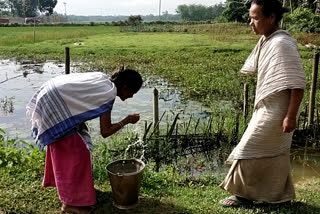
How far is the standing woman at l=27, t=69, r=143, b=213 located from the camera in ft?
9.49

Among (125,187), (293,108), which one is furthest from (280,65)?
(125,187)

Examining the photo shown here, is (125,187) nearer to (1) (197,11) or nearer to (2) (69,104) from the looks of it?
(2) (69,104)

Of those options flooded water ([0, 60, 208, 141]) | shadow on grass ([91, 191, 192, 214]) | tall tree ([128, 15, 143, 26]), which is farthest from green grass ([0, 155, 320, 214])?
tall tree ([128, 15, 143, 26])

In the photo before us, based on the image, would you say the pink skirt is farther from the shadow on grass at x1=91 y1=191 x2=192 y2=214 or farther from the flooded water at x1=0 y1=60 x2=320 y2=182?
the flooded water at x1=0 y1=60 x2=320 y2=182

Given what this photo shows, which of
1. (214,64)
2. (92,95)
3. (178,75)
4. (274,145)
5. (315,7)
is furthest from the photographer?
(315,7)

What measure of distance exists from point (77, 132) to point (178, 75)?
31.4 feet

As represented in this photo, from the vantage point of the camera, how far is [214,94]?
379 inches

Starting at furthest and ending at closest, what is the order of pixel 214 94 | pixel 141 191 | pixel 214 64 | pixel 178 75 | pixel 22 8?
1. pixel 22 8
2. pixel 214 64
3. pixel 178 75
4. pixel 214 94
5. pixel 141 191

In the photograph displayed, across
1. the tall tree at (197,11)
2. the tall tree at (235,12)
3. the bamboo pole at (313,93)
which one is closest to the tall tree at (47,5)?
the tall tree at (197,11)

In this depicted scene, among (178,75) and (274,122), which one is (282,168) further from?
(178,75)

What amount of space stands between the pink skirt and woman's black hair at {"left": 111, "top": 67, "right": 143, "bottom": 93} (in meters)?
0.52

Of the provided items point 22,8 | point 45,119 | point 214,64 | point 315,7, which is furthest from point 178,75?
point 22,8

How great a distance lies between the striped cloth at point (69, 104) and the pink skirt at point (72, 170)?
0.34 ft

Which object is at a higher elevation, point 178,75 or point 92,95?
point 92,95
